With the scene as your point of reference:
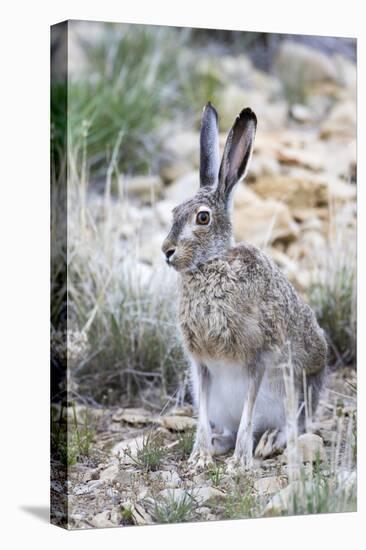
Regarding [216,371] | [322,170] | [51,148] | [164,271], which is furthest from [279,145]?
[216,371]

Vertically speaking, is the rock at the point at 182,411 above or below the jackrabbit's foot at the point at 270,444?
above

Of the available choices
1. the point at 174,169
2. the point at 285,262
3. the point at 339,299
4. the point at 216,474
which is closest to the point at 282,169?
the point at 285,262

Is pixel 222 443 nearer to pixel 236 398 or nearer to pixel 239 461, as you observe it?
pixel 239 461

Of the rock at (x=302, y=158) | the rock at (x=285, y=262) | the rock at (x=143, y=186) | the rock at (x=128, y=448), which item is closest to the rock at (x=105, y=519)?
the rock at (x=128, y=448)

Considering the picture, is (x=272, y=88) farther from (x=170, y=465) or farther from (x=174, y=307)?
(x=170, y=465)

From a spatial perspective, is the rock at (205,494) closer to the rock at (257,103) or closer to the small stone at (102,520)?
the small stone at (102,520)

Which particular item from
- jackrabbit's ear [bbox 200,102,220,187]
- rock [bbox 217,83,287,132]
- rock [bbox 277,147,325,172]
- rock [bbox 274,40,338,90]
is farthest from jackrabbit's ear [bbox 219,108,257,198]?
rock [bbox 274,40,338,90]

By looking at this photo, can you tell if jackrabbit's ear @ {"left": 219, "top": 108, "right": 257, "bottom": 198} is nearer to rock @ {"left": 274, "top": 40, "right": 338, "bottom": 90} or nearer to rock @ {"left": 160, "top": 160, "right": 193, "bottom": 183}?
rock @ {"left": 160, "top": 160, "right": 193, "bottom": 183}
